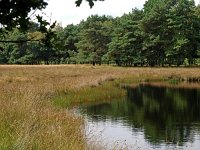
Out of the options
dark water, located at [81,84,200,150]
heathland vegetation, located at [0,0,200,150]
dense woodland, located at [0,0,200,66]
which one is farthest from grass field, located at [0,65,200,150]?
dense woodland, located at [0,0,200,66]

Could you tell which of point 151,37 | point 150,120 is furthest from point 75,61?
point 150,120

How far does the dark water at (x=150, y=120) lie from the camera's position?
62.3 ft

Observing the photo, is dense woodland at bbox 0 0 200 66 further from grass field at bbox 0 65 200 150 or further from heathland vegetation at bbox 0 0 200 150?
grass field at bbox 0 65 200 150

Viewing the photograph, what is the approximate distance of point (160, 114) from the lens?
91.9ft

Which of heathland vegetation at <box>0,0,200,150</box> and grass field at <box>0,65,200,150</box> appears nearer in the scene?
heathland vegetation at <box>0,0,200,150</box>

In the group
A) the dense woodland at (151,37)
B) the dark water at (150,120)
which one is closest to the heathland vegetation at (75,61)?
the dense woodland at (151,37)

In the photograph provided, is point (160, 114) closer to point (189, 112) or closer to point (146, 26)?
point (189, 112)

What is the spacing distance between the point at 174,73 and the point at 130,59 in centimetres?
3316

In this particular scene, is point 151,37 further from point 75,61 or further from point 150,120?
point 150,120

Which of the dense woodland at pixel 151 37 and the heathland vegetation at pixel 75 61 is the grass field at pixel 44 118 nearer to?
the heathland vegetation at pixel 75 61

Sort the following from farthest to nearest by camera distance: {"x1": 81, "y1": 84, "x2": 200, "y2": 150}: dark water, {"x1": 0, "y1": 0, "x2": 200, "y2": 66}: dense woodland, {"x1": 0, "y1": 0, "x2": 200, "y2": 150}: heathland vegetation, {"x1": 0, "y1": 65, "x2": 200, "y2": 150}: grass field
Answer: {"x1": 0, "y1": 0, "x2": 200, "y2": 66}: dense woodland < {"x1": 81, "y1": 84, "x2": 200, "y2": 150}: dark water < {"x1": 0, "y1": 65, "x2": 200, "y2": 150}: grass field < {"x1": 0, "y1": 0, "x2": 200, "y2": 150}: heathland vegetation

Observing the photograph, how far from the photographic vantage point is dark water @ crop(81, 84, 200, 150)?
19.0 m

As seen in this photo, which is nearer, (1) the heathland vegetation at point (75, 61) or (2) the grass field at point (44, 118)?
(1) the heathland vegetation at point (75, 61)

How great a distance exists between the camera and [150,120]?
2559 centimetres
